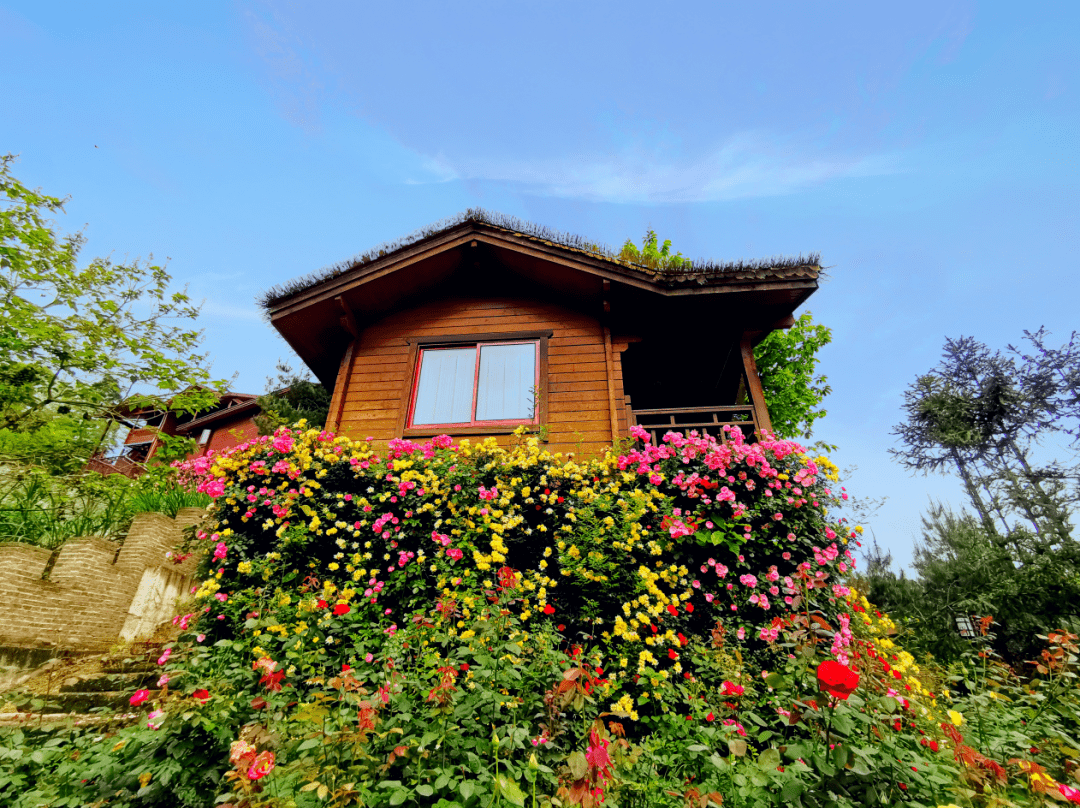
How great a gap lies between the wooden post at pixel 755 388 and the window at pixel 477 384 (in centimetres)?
325

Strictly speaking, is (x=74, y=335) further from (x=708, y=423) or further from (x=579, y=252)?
(x=708, y=423)

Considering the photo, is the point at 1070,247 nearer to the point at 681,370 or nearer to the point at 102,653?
the point at 681,370

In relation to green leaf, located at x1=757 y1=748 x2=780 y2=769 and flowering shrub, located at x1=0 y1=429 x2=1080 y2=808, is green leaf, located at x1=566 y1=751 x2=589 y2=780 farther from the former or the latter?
green leaf, located at x1=757 y1=748 x2=780 y2=769

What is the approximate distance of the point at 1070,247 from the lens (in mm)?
30547

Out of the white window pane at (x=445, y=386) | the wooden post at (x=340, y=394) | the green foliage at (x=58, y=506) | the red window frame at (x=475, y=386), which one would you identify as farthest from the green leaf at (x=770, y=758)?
the green foliage at (x=58, y=506)

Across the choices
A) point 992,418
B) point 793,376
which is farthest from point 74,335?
point 992,418

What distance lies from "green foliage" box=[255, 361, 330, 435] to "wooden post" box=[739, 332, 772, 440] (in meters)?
9.61

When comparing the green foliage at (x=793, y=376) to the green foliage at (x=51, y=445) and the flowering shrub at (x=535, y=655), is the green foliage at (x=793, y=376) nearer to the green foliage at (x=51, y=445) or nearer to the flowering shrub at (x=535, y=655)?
the flowering shrub at (x=535, y=655)

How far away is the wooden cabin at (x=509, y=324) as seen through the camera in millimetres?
7602

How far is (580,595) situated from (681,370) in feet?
21.8

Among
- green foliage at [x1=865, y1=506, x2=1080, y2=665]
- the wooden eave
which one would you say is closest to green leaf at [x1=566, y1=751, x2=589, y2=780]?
the wooden eave

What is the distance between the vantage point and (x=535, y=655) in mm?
3594

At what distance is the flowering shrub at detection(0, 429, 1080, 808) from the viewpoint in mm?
2193

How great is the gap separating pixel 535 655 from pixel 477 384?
17.2ft
